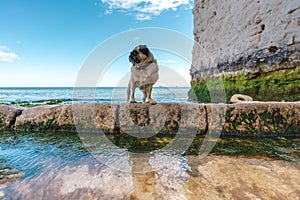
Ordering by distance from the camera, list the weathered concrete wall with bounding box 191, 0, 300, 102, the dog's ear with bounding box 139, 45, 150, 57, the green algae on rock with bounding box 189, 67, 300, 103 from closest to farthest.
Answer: the dog's ear with bounding box 139, 45, 150, 57 → the green algae on rock with bounding box 189, 67, 300, 103 → the weathered concrete wall with bounding box 191, 0, 300, 102

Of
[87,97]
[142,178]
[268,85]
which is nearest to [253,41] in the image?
[268,85]

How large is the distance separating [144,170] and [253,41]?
8684mm

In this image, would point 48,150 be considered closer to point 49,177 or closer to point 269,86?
point 49,177

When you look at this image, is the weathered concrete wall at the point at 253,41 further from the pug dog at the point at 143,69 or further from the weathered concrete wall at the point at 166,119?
the pug dog at the point at 143,69

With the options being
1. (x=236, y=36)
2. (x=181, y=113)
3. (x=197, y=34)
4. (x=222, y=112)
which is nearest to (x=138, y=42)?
(x=181, y=113)

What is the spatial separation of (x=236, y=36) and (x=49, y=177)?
10633 millimetres

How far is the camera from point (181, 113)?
3.31 m

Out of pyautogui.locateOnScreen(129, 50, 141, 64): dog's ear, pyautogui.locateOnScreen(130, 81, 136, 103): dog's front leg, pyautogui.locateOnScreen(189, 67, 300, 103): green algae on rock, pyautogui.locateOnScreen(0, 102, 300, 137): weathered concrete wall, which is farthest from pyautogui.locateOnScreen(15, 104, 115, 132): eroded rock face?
pyautogui.locateOnScreen(189, 67, 300, 103): green algae on rock

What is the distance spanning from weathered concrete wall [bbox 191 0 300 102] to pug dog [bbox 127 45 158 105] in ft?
18.6

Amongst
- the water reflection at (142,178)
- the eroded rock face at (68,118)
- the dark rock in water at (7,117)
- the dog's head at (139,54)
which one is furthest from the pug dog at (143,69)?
the dark rock in water at (7,117)

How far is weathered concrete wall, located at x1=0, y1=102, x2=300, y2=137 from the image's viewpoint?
321 centimetres

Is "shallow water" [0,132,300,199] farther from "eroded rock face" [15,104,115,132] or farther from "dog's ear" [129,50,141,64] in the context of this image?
"dog's ear" [129,50,141,64]

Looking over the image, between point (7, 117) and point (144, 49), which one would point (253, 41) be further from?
point (7, 117)

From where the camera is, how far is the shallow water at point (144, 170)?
1378mm
